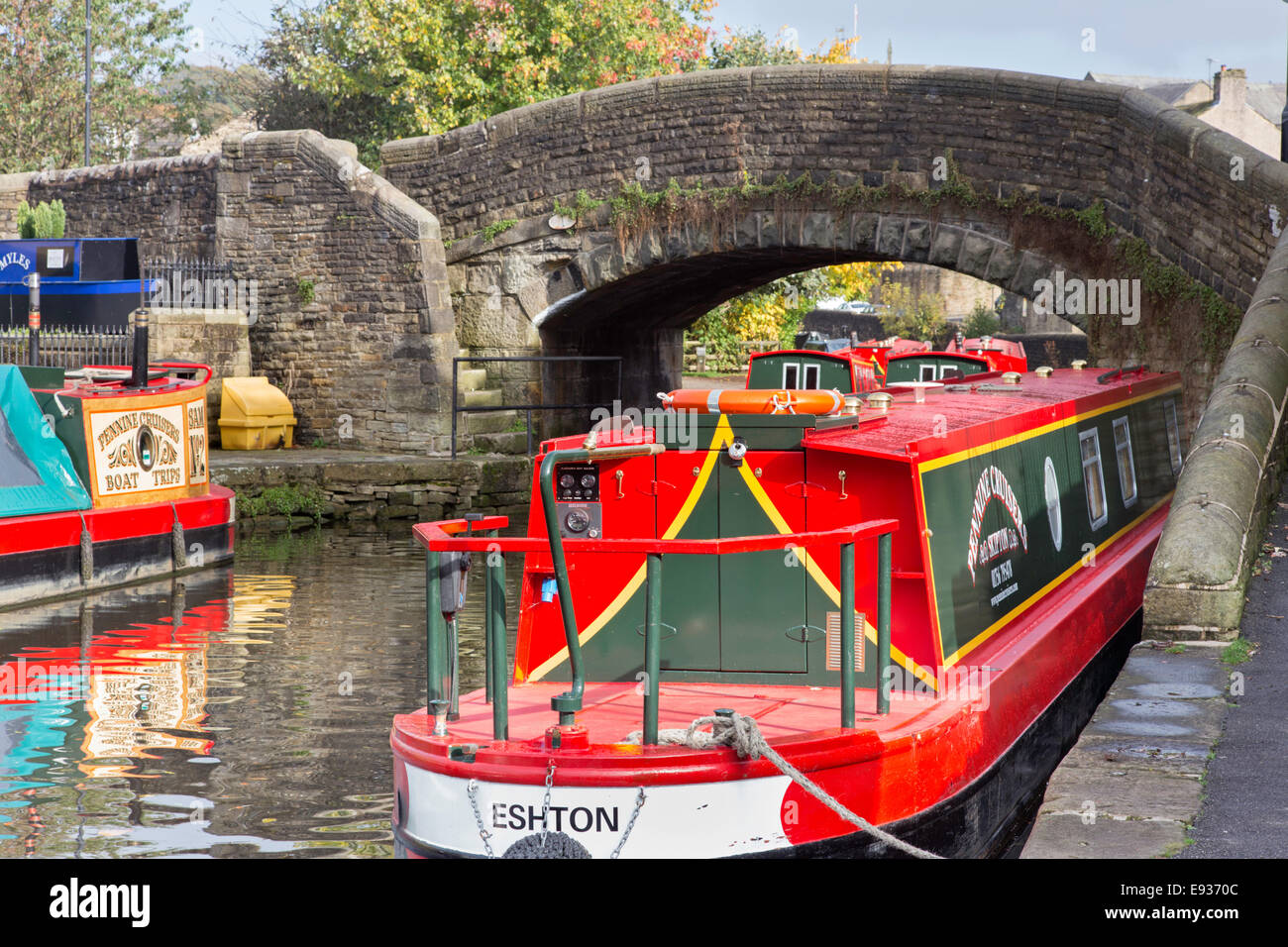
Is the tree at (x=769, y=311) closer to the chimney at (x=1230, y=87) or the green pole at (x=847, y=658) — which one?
the chimney at (x=1230, y=87)

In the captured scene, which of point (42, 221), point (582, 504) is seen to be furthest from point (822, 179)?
point (582, 504)

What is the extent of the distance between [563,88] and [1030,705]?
61.9ft

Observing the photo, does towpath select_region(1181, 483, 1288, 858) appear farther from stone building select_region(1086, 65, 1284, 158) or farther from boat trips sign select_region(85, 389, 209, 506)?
stone building select_region(1086, 65, 1284, 158)

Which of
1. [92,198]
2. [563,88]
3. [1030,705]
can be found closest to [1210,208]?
[1030,705]

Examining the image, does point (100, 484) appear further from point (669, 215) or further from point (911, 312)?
point (911, 312)

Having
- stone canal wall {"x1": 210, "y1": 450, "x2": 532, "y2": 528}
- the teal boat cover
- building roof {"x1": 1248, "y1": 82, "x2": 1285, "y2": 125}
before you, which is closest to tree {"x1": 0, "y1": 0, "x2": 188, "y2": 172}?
stone canal wall {"x1": 210, "y1": 450, "x2": 532, "y2": 528}

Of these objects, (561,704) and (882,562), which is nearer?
(561,704)

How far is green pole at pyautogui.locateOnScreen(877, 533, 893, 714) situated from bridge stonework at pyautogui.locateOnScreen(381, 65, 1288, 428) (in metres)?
8.27

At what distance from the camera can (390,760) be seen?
6.74 metres

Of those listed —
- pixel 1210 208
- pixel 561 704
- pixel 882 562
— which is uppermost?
pixel 1210 208

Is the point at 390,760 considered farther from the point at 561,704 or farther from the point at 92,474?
the point at 92,474

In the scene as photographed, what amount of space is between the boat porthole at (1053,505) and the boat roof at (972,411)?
0.27 meters

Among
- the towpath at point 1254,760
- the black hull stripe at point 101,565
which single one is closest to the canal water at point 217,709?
the black hull stripe at point 101,565

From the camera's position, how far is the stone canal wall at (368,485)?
48.5 ft
